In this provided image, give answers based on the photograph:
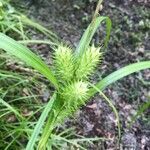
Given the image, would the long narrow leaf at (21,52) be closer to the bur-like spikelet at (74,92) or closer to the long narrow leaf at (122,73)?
the bur-like spikelet at (74,92)

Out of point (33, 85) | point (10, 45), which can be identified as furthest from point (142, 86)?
point (10, 45)

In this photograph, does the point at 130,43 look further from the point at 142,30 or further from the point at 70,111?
the point at 70,111

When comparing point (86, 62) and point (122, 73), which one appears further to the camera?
point (122, 73)

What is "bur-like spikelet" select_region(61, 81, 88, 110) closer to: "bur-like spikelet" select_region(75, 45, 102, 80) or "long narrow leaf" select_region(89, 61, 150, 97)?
"bur-like spikelet" select_region(75, 45, 102, 80)

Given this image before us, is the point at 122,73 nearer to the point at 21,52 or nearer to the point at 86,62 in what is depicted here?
the point at 86,62

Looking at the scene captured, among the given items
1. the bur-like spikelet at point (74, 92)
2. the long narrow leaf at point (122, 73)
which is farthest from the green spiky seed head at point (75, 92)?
the long narrow leaf at point (122, 73)

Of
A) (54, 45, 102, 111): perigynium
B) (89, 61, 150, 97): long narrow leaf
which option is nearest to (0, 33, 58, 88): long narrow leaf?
(54, 45, 102, 111): perigynium

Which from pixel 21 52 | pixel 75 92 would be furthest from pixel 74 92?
pixel 21 52

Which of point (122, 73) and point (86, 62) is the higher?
point (122, 73)
